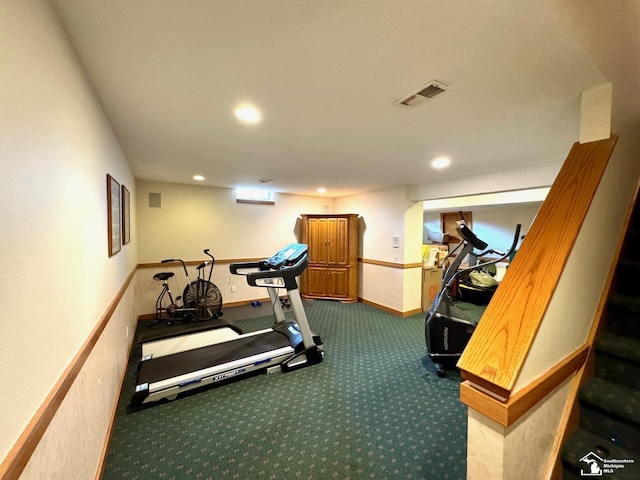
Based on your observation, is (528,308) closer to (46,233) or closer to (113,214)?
(46,233)

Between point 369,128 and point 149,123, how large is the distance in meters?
1.70

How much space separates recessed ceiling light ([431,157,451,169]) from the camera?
2.89 m

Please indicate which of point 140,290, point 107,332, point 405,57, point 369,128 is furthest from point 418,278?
point 140,290

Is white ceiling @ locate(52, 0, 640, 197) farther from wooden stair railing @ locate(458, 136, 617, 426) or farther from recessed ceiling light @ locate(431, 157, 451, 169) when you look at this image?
wooden stair railing @ locate(458, 136, 617, 426)

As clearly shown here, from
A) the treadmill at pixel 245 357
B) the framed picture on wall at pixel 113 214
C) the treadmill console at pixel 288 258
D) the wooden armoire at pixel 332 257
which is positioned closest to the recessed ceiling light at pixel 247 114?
the framed picture on wall at pixel 113 214

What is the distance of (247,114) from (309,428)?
232cm

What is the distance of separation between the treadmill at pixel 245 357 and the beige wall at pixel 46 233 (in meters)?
0.74

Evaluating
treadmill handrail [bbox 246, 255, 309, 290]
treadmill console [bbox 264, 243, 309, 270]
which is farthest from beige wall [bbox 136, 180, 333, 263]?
treadmill handrail [bbox 246, 255, 309, 290]

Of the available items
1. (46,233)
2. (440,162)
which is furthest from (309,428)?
(440,162)

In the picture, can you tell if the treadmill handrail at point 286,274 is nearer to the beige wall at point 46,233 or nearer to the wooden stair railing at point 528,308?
the beige wall at point 46,233

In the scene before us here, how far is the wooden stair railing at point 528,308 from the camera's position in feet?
2.87

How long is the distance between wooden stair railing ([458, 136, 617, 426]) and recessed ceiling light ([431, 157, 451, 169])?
159cm

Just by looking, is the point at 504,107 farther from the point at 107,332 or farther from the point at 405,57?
the point at 107,332

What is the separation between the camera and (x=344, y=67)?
1.29 meters
